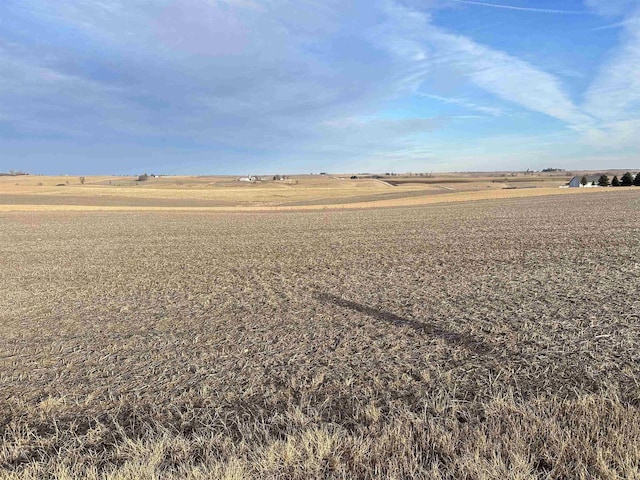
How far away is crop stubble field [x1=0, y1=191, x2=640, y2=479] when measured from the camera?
374 centimetres

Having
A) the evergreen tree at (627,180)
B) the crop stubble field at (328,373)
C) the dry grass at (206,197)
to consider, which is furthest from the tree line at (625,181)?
the crop stubble field at (328,373)

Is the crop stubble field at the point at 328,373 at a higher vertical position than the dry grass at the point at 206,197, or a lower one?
lower

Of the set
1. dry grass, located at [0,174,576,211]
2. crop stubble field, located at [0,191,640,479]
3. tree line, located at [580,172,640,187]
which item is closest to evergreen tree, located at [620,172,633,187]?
tree line, located at [580,172,640,187]

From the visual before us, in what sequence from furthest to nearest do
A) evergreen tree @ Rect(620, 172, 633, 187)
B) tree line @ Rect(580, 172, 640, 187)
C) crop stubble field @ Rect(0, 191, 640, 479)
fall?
evergreen tree @ Rect(620, 172, 633, 187) → tree line @ Rect(580, 172, 640, 187) → crop stubble field @ Rect(0, 191, 640, 479)

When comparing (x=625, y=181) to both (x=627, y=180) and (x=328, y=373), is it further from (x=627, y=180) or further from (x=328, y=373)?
(x=328, y=373)

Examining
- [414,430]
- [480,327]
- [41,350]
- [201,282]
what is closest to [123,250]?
[201,282]

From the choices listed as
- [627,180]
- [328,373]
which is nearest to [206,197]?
[328,373]

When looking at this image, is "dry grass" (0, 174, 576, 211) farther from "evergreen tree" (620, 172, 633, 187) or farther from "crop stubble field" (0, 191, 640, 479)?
"crop stubble field" (0, 191, 640, 479)

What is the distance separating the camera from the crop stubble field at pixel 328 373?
147 inches

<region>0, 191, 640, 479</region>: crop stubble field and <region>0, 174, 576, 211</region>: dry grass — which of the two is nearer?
<region>0, 191, 640, 479</region>: crop stubble field

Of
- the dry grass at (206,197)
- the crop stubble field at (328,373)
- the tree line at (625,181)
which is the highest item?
the tree line at (625,181)

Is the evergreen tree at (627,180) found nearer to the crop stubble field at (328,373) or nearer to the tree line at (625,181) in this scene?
the tree line at (625,181)

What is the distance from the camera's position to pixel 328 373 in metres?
5.71

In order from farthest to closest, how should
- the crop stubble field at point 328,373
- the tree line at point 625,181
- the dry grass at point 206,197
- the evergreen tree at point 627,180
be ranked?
the evergreen tree at point 627,180, the tree line at point 625,181, the dry grass at point 206,197, the crop stubble field at point 328,373
